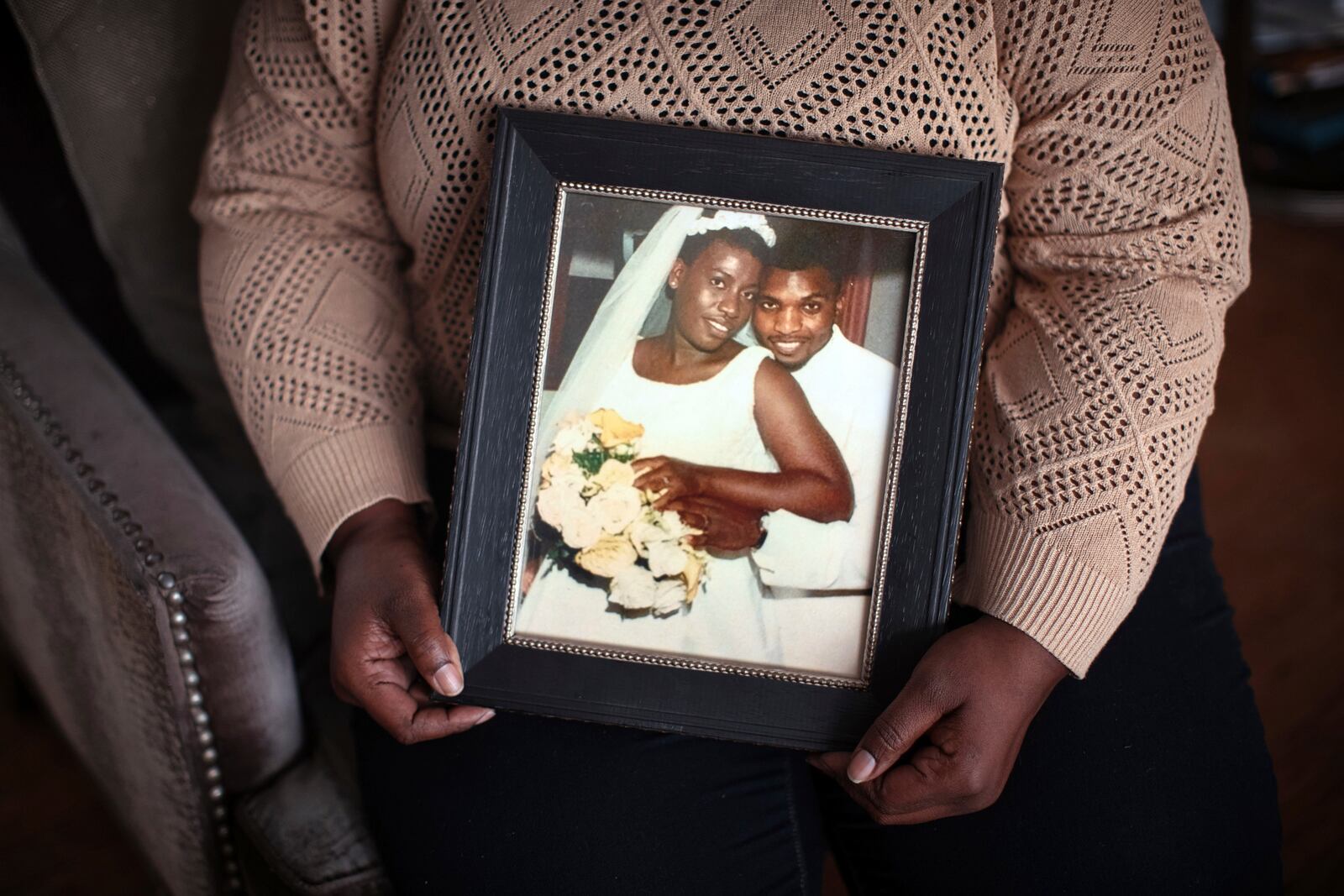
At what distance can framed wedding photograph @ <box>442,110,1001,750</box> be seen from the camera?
2.03 feet

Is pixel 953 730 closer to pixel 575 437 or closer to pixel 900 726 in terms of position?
pixel 900 726

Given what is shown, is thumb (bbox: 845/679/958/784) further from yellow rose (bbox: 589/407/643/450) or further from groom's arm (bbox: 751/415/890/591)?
yellow rose (bbox: 589/407/643/450)

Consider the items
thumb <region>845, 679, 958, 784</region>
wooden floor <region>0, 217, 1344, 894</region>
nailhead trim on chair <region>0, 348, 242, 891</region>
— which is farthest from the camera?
wooden floor <region>0, 217, 1344, 894</region>

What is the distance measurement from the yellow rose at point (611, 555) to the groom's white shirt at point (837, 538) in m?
0.09

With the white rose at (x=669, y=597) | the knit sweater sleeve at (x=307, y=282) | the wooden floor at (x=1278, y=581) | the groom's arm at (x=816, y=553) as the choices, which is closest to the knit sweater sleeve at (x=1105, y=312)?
the groom's arm at (x=816, y=553)

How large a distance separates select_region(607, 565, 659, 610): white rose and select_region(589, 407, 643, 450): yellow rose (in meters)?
0.08

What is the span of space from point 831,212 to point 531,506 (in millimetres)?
276

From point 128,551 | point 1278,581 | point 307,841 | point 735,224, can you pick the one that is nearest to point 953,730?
point 735,224

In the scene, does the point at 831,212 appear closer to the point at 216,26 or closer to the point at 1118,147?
the point at 1118,147

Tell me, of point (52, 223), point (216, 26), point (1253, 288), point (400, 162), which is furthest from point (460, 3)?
point (1253, 288)

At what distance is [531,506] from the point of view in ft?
2.17

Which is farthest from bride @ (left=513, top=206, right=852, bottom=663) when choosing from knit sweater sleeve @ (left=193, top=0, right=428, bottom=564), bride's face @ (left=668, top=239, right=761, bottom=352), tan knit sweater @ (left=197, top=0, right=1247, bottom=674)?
knit sweater sleeve @ (left=193, top=0, right=428, bottom=564)

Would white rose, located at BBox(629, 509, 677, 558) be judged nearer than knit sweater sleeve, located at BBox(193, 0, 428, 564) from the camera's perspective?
Yes

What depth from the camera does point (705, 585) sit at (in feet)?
2.13
